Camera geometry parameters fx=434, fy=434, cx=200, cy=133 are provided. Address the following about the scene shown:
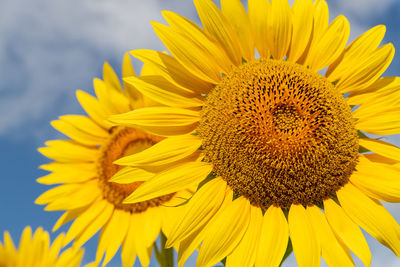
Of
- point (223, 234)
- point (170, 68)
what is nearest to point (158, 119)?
point (170, 68)

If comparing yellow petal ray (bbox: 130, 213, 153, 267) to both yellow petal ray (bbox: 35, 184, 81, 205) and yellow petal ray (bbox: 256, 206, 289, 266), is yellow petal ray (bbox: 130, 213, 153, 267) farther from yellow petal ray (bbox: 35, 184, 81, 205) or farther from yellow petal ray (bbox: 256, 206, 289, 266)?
yellow petal ray (bbox: 256, 206, 289, 266)

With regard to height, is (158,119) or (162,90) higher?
(162,90)

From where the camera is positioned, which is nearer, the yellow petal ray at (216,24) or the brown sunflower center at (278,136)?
the brown sunflower center at (278,136)

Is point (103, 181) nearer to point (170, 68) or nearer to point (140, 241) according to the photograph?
point (140, 241)

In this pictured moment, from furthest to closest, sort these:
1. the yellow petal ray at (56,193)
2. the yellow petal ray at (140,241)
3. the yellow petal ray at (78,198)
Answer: the yellow petal ray at (56,193) < the yellow petal ray at (78,198) < the yellow petal ray at (140,241)

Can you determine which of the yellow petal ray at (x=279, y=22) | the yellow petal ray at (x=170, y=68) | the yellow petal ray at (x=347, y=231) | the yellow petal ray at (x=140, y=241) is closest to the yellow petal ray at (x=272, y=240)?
the yellow petal ray at (x=347, y=231)

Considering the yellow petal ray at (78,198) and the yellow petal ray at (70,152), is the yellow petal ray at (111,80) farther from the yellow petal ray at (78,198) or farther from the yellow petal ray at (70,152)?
the yellow petal ray at (78,198)

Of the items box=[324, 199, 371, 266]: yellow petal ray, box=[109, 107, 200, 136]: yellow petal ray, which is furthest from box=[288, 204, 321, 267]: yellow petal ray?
box=[109, 107, 200, 136]: yellow petal ray
